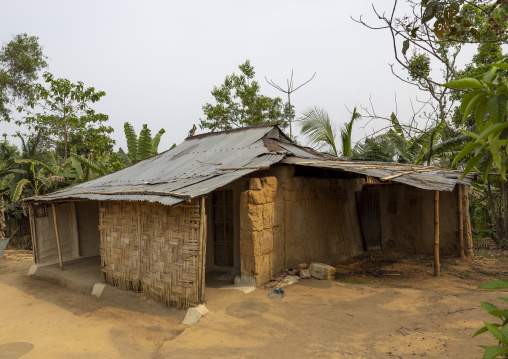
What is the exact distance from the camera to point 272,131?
791 centimetres

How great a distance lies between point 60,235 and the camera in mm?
8953

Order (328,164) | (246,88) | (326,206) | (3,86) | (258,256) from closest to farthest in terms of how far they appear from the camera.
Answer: (258,256) → (328,164) → (326,206) → (3,86) → (246,88)

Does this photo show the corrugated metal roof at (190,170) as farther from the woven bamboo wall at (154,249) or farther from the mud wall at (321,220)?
the mud wall at (321,220)

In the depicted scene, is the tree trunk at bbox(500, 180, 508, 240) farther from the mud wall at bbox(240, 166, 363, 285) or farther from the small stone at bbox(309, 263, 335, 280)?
the small stone at bbox(309, 263, 335, 280)

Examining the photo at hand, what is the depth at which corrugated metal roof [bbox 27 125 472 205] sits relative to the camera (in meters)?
5.60

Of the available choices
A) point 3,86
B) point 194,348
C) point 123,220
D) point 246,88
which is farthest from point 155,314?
point 3,86

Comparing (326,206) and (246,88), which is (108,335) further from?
(246,88)

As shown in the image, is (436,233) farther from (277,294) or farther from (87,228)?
(87,228)

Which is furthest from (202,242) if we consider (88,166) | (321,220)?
(88,166)

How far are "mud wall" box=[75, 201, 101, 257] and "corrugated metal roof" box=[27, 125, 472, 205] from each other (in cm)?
107

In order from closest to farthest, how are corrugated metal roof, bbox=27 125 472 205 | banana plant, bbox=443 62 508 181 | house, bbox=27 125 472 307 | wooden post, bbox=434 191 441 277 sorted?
banana plant, bbox=443 62 508 181, house, bbox=27 125 472 307, corrugated metal roof, bbox=27 125 472 205, wooden post, bbox=434 191 441 277

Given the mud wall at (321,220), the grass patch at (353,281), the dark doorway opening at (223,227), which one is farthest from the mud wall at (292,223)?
the dark doorway opening at (223,227)

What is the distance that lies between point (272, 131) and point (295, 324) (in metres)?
4.45

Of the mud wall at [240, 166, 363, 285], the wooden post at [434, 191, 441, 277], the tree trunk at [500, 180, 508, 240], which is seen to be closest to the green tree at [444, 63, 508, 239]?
the mud wall at [240, 166, 363, 285]
